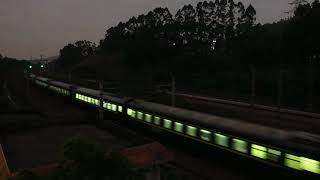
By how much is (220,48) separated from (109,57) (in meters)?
28.2

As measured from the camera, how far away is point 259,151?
1772cm

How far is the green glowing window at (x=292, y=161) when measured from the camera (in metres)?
15.5

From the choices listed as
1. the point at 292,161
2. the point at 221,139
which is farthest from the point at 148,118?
the point at 292,161

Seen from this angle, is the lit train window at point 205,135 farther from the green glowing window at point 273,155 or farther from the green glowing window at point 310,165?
the green glowing window at point 310,165

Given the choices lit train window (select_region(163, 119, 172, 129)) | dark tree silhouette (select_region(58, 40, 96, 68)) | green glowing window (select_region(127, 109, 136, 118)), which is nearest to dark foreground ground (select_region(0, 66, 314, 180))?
lit train window (select_region(163, 119, 172, 129))

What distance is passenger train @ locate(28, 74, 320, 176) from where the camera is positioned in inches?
611

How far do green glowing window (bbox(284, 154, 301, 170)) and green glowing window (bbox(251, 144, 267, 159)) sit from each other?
140 cm

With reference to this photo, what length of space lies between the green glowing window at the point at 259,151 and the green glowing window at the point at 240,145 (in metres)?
0.49

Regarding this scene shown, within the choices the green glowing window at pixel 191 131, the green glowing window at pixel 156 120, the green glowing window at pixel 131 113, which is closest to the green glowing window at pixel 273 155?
the green glowing window at pixel 191 131

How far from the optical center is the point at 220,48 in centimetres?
8919

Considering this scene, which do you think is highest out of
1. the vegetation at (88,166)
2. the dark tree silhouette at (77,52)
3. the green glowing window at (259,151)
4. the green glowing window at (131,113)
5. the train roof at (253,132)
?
the dark tree silhouette at (77,52)

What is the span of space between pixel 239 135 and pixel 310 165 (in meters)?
4.64

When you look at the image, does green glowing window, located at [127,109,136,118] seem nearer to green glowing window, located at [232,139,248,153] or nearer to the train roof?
the train roof

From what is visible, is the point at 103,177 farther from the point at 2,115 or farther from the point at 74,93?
the point at 74,93
